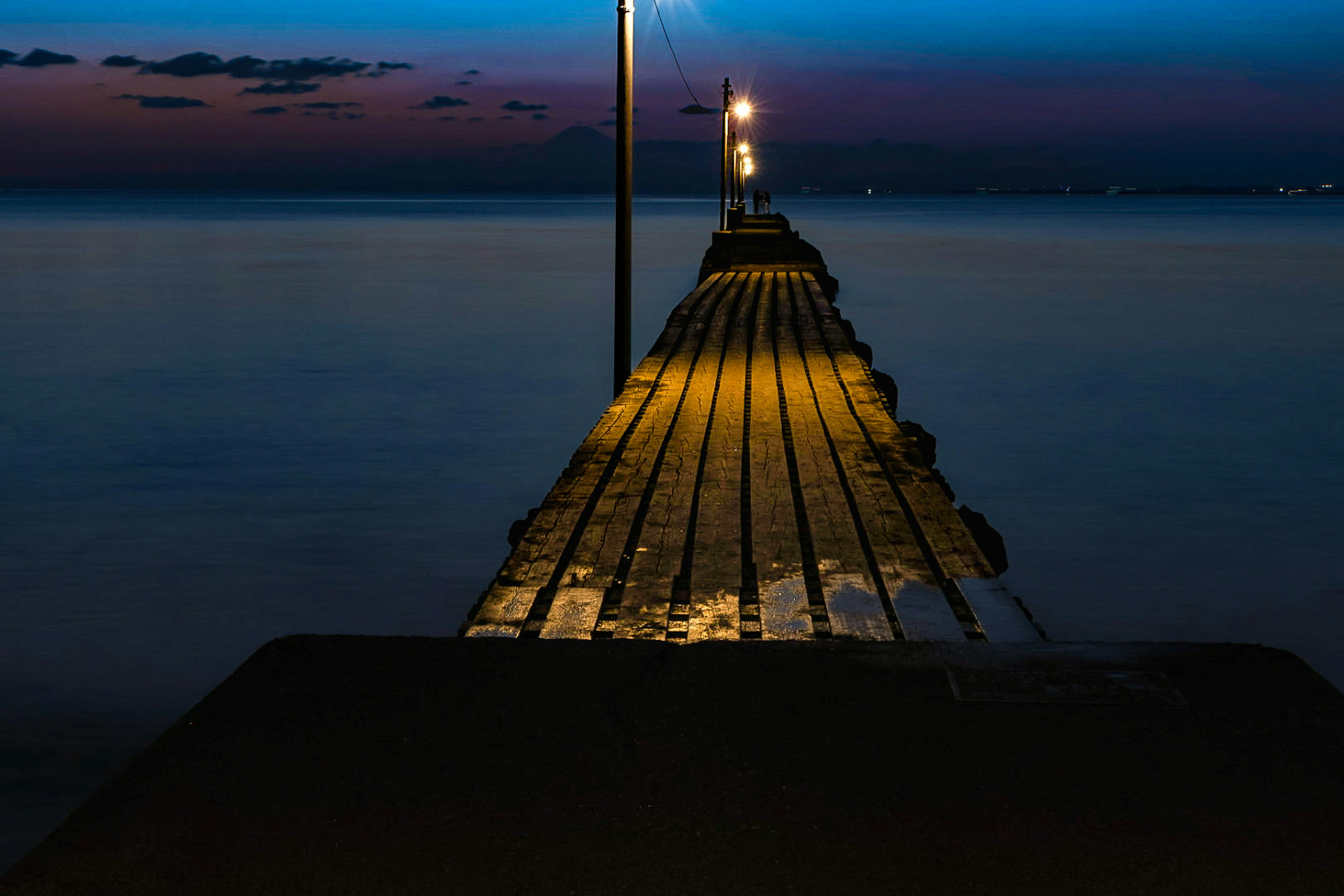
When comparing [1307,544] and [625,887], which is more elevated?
[625,887]

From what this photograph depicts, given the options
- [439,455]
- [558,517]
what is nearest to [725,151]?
[439,455]

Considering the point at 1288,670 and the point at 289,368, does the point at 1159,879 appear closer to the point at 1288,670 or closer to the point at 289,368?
the point at 1288,670

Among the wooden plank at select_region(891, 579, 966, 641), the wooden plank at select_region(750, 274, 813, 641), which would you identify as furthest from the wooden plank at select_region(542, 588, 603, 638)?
the wooden plank at select_region(891, 579, 966, 641)

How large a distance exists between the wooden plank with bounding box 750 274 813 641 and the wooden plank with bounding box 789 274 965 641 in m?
0.48

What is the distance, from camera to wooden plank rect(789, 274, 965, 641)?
271 inches

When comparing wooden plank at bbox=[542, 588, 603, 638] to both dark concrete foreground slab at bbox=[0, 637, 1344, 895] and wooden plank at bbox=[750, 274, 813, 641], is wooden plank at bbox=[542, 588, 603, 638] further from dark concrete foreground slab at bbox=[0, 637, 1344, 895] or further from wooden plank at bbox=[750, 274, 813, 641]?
wooden plank at bbox=[750, 274, 813, 641]

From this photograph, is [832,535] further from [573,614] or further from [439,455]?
[439,455]

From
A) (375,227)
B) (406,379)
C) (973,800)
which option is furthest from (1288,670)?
(375,227)

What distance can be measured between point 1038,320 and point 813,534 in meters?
35.8

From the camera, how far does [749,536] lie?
8.39 m

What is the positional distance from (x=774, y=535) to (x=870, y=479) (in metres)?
2.03

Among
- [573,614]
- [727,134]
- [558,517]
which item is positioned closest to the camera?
[573,614]

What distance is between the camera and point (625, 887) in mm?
3734

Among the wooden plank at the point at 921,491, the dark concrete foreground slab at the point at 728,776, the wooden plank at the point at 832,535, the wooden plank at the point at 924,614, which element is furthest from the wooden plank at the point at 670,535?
the wooden plank at the point at 921,491
